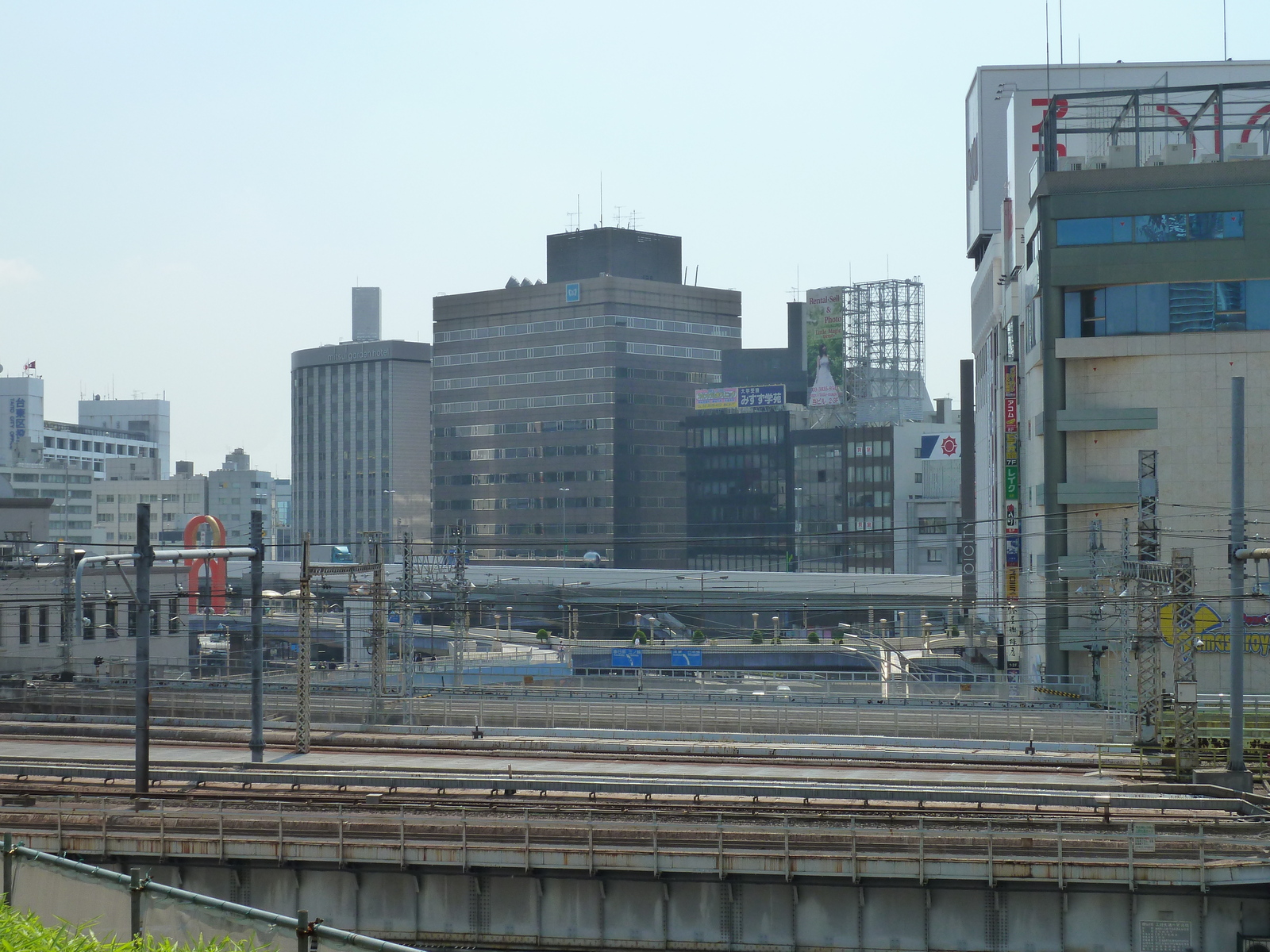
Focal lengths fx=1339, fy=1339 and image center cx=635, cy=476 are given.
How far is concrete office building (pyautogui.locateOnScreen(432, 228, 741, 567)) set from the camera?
174 m

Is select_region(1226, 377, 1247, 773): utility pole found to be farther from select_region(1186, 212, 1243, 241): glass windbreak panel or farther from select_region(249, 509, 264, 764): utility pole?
select_region(1186, 212, 1243, 241): glass windbreak panel

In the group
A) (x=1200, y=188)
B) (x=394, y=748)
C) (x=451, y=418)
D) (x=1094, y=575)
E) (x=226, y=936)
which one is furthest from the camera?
(x=451, y=418)

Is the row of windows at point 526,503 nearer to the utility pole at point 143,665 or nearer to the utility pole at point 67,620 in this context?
the utility pole at point 67,620

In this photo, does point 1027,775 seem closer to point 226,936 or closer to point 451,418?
point 226,936

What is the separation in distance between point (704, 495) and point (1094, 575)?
122 m

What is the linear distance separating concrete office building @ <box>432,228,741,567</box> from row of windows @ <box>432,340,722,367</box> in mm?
161

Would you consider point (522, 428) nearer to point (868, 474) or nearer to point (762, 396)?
point (762, 396)

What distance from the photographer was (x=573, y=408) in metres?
176

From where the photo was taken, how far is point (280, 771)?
3534 centimetres

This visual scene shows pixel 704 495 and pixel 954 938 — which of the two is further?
pixel 704 495

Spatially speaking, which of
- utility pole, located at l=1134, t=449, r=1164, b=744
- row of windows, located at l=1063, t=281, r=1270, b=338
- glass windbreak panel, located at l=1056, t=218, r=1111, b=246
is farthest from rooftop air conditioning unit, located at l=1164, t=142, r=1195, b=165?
utility pole, located at l=1134, t=449, r=1164, b=744

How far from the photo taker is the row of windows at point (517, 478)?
575 ft

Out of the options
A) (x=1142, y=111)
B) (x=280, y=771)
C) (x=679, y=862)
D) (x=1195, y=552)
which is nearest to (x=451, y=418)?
(x=1142, y=111)

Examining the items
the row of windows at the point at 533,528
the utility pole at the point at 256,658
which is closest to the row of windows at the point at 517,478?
the row of windows at the point at 533,528
